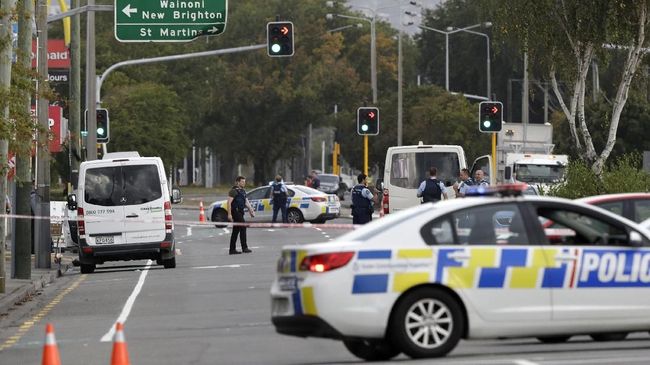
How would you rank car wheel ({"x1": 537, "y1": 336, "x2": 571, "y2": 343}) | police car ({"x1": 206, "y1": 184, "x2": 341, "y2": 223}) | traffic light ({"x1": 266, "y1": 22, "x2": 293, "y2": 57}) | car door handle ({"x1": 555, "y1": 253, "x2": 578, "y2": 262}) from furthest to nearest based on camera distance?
1. police car ({"x1": 206, "y1": 184, "x2": 341, "y2": 223})
2. traffic light ({"x1": 266, "y1": 22, "x2": 293, "y2": 57})
3. car wheel ({"x1": 537, "y1": 336, "x2": 571, "y2": 343})
4. car door handle ({"x1": 555, "y1": 253, "x2": 578, "y2": 262})

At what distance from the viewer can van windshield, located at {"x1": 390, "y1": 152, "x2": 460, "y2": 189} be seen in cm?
3922

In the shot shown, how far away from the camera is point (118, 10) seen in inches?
1469

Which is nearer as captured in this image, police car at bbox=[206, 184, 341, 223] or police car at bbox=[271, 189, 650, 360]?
police car at bbox=[271, 189, 650, 360]

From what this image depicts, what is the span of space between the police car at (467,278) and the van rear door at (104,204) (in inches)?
653

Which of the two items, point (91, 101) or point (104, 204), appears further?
point (91, 101)

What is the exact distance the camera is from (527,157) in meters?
55.0

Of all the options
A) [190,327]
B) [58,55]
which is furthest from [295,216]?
[190,327]

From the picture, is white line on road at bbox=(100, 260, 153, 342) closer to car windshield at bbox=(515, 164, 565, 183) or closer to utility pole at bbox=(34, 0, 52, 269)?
utility pole at bbox=(34, 0, 52, 269)

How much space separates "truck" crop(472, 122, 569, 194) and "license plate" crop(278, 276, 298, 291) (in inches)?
1402

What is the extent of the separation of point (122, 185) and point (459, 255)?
57.0ft

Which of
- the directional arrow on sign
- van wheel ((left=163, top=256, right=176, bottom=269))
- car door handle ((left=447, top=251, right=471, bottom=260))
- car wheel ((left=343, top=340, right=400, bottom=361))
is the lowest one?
van wheel ((left=163, top=256, right=176, bottom=269))

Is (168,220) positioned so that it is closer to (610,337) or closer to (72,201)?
(72,201)

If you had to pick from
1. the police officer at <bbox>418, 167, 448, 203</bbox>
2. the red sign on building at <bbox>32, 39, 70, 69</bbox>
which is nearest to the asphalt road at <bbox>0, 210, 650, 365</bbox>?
the police officer at <bbox>418, 167, 448, 203</bbox>

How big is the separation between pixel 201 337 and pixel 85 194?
13.9 m
